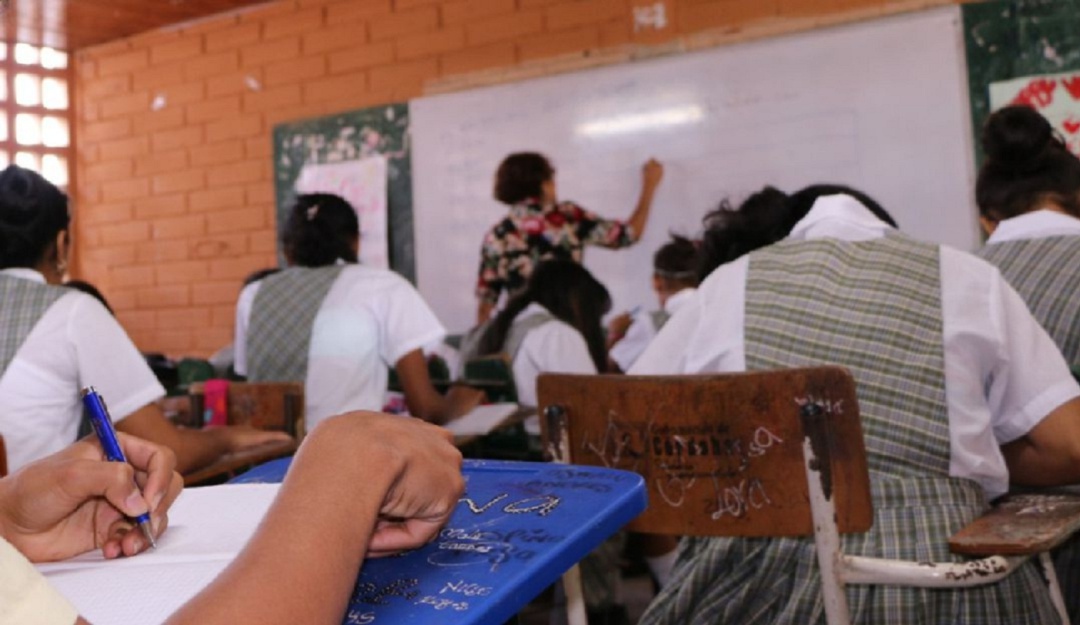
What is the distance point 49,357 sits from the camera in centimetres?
186

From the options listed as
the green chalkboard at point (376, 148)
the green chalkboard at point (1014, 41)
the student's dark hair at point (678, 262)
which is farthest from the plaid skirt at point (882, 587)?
A: the green chalkboard at point (376, 148)

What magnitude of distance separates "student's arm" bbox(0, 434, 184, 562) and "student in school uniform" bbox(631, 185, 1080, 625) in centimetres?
92

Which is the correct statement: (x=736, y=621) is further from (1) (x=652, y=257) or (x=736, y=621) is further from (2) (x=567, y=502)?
(1) (x=652, y=257)

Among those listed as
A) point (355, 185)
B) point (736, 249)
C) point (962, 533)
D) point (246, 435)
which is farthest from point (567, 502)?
point (355, 185)

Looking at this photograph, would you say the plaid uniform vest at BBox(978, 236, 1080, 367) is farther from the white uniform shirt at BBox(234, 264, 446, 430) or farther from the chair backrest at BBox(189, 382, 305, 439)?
the chair backrest at BBox(189, 382, 305, 439)

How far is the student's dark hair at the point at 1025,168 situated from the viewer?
2.15 m

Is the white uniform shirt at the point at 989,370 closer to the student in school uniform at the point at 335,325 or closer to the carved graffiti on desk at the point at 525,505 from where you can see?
the carved graffiti on desk at the point at 525,505

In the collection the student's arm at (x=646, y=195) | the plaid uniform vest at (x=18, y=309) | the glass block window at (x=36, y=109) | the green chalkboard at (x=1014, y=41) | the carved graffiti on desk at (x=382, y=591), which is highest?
the glass block window at (x=36, y=109)

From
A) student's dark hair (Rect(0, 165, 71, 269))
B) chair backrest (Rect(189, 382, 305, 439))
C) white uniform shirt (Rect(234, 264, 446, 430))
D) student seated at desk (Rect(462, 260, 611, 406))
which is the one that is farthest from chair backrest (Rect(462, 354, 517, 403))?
student's dark hair (Rect(0, 165, 71, 269))

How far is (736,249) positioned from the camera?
193 centimetres

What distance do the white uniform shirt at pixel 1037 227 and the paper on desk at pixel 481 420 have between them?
1.17 metres

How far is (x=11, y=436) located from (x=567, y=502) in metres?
1.60

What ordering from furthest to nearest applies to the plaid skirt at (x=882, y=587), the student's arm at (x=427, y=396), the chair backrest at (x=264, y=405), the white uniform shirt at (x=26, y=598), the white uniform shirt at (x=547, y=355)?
the white uniform shirt at (x=547, y=355)
the student's arm at (x=427, y=396)
the chair backrest at (x=264, y=405)
the plaid skirt at (x=882, y=587)
the white uniform shirt at (x=26, y=598)

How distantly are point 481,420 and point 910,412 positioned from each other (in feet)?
4.22
